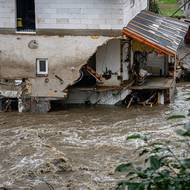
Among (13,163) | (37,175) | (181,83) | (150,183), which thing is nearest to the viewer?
(150,183)

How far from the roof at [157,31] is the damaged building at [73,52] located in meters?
0.05

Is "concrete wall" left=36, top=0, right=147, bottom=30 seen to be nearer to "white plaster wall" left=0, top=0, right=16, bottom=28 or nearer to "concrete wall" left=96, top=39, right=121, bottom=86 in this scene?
"white plaster wall" left=0, top=0, right=16, bottom=28

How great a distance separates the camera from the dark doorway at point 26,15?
20875 millimetres

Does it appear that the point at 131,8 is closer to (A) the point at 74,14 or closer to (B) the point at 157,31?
(B) the point at 157,31

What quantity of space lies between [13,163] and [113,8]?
7.88 meters

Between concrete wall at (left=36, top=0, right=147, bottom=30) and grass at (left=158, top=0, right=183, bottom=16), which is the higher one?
grass at (left=158, top=0, right=183, bottom=16)

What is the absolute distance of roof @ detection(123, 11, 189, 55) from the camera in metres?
19.8

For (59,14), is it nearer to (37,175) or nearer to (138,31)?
(138,31)

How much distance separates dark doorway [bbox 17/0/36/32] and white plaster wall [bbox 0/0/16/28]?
29cm

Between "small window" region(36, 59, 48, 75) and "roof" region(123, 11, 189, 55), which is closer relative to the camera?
"roof" region(123, 11, 189, 55)

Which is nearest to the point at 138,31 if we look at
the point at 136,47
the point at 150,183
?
the point at 136,47

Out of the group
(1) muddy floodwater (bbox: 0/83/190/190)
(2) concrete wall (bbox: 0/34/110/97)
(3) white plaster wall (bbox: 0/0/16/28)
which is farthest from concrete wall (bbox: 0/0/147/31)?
(1) muddy floodwater (bbox: 0/83/190/190)

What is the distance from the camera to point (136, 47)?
2116cm

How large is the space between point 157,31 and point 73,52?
3.88 meters
